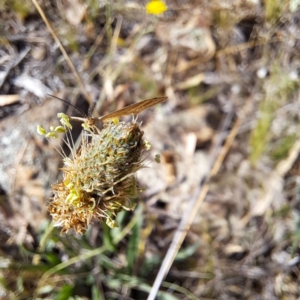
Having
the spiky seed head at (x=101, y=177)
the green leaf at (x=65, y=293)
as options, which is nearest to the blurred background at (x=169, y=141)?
the green leaf at (x=65, y=293)

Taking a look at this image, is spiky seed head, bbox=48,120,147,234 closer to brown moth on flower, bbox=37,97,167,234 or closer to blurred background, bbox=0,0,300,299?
brown moth on flower, bbox=37,97,167,234

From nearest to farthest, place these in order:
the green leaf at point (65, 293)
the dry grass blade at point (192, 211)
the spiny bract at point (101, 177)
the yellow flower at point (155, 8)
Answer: the spiny bract at point (101, 177) → the green leaf at point (65, 293) → the dry grass blade at point (192, 211) → the yellow flower at point (155, 8)

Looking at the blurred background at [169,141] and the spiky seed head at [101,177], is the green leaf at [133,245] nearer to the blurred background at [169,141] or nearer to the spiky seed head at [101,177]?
the blurred background at [169,141]

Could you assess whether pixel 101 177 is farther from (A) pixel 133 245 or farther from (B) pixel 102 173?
(A) pixel 133 245

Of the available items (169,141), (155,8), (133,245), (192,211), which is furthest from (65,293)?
(155,8)

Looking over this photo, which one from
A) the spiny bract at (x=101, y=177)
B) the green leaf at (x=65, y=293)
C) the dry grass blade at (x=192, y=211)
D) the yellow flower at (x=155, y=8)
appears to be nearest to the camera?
the spiny bract at (x=101, y=177)

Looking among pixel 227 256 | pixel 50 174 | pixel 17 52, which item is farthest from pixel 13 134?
pixel 227 256

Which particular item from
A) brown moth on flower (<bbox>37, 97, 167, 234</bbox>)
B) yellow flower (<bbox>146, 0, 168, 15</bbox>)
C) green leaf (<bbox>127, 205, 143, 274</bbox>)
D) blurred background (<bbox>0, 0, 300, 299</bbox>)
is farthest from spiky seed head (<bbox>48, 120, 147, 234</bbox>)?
yellow flower (<bbox>146, 0, 168, 15</bbox>)
